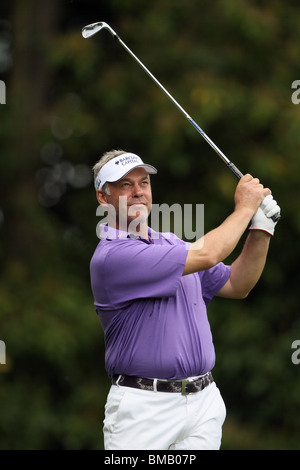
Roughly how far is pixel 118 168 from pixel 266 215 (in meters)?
0.67

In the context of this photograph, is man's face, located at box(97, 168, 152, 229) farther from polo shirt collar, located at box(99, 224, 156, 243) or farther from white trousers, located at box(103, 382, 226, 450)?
white trousers, located at box(103, 382, 226, 450)

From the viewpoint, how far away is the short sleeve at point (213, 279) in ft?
12.6

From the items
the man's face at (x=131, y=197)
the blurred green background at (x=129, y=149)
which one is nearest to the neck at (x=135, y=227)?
the man's face at (x=131, y=197)

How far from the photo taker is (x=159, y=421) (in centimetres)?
343

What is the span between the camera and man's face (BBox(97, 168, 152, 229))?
11.9 feet

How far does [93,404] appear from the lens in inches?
305

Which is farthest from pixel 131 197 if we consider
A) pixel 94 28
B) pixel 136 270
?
pixel 94 28

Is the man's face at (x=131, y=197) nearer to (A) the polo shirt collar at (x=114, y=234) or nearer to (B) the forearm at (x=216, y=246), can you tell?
(A) the polo shirt collar at (x=114, y=234)

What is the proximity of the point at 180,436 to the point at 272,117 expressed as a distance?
442 cm

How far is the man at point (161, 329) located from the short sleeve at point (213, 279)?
0.22 m

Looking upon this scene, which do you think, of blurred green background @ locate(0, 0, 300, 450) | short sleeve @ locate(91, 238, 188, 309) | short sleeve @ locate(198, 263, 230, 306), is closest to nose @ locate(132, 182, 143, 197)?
short sleeve @ locate(91, 238, 188, 309)

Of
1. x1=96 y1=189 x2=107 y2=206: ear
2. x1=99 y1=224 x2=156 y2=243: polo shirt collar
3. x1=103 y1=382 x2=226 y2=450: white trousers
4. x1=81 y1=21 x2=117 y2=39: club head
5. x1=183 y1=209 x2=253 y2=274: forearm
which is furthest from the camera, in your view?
x1=81 y1=21 x2=117 y2=39: club head

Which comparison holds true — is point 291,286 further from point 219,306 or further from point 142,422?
point 142,422

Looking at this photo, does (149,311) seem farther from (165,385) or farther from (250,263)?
(250,263)
